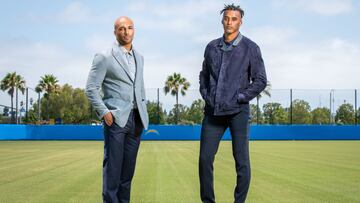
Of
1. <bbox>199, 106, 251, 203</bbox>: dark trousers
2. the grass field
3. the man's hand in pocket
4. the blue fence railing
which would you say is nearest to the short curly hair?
<bbox>199, 106, 251, 203</bbox>: dark trousers

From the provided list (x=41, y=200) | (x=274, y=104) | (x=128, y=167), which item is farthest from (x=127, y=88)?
(x=274, y=104)

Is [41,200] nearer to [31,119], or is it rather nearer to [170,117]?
[170,117]

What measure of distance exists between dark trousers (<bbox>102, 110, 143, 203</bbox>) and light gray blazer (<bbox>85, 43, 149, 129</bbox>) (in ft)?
0.26

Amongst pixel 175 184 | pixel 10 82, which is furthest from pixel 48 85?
pixel 175 184

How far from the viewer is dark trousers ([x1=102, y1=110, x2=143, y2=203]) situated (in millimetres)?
4746

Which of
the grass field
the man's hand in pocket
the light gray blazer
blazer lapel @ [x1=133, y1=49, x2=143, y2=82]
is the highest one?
blazer lapel @ [x1=133, y1=49, x2=143, y2=82]

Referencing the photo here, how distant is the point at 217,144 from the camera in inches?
195

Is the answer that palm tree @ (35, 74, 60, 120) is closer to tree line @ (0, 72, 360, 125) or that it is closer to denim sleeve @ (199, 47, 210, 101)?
tree line @ (0, 72, 360, 125)

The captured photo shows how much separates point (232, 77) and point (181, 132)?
3735 centimetres

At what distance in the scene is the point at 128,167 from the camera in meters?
4.91

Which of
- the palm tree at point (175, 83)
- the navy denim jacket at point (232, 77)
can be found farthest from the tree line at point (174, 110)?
the navy denim jacket at point (232, 77)

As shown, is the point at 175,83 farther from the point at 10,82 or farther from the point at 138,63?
the point at 138,63

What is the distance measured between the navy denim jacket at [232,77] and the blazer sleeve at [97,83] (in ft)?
2.99

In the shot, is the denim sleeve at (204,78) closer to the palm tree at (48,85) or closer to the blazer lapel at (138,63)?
the blazer lapel at (138,63)
